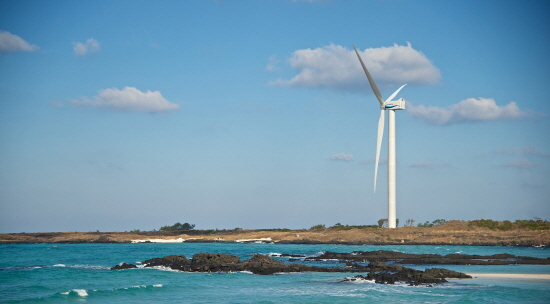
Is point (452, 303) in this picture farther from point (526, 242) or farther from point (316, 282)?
point (526, 242)

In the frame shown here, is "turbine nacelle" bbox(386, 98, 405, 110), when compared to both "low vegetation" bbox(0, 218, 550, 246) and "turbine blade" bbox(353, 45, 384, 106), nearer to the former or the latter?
"turbine blade" bbox(353, 45, 384, 106)

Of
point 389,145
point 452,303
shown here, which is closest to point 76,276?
point 452,303

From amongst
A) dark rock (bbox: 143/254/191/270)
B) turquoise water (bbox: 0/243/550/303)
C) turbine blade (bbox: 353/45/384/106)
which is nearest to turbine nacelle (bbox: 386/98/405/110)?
turbine blade (bbox: 353/45/384/106)

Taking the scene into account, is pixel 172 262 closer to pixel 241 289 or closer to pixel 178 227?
pixel 241 289

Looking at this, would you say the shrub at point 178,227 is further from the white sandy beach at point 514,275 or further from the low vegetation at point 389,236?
the white sandy beach at point 514,275

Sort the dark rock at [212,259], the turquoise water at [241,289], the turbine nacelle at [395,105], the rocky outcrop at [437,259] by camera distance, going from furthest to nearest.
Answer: the turbine nacelle at [395,105] < the rocky outcrop at [437,259] < the dark rock at [212,259] < the turquoise water at [241,289]

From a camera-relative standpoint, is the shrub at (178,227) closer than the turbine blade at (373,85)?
No

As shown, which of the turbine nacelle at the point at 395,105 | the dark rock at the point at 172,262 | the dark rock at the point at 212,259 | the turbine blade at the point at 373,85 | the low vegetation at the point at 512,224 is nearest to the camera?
the dark rock at the point at 212,259

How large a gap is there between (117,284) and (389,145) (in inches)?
2266

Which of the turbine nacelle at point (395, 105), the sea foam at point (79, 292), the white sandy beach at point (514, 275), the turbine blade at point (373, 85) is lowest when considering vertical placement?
the sea foam at point (79, 292)

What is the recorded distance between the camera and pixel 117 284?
1438 inches

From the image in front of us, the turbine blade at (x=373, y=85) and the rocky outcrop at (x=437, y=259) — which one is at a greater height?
the turbine blade at (x=373, y=85)

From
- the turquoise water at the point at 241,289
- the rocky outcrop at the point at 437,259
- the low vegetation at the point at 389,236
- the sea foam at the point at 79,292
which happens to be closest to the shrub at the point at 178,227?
the low vegetation at the point at 389,236

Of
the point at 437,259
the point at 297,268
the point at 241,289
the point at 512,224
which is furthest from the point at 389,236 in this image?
the point at 241,289
